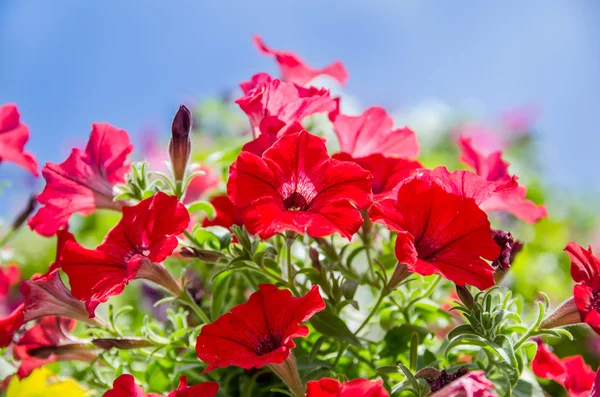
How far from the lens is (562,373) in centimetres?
68

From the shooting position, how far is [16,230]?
95 cm

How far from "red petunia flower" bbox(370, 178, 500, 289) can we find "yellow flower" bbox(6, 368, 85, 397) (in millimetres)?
489

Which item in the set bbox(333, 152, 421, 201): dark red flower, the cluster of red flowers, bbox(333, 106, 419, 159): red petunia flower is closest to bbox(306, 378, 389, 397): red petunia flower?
the cluster of red flowers

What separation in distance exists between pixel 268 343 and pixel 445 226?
0.20 m

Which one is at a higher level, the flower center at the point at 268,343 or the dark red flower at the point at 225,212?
the dark red flower at the point at 225,212

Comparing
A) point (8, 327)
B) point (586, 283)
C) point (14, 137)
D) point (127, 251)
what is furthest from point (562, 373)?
point (14, 137)

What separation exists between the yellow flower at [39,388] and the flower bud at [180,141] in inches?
13.2

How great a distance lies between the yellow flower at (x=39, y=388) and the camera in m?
0.81

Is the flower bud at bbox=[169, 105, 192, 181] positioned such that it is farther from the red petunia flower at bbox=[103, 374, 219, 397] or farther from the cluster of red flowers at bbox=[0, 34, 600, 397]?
the red petunia flower at bbox=[103, 374, 219, 397]

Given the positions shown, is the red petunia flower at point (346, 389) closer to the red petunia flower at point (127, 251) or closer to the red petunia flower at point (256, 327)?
the red petunia flower at point (256, 327)

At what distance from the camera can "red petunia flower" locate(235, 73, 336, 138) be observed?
652 millimetres

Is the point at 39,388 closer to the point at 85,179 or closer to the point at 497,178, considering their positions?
the point at 85,179

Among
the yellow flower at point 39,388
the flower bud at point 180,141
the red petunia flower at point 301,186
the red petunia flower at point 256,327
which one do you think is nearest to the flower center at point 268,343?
the red petunia flower at point 256,327

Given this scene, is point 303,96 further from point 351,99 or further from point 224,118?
point 224,118
